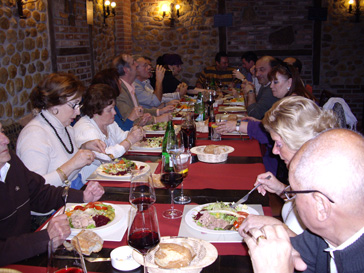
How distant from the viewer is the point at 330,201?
935mm

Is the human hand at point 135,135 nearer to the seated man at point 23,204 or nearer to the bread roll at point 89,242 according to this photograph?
the seated man at point 23,204

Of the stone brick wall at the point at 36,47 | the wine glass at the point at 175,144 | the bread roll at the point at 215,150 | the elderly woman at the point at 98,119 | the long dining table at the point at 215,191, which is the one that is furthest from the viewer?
the stone brick wall at the point at 36,47

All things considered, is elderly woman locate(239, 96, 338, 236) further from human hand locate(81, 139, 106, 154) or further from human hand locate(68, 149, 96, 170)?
human hand locate(81, 139, 106, 154)

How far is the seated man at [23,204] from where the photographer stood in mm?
1254

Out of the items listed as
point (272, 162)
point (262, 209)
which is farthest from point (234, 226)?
point (272, 162)

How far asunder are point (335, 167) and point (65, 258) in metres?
0.75

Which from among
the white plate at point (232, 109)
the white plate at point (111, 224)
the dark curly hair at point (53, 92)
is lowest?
the white plate at point (111, 224)

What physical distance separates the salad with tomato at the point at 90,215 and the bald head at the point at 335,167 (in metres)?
0.78

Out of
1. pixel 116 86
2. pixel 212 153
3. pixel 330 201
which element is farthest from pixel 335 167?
pixel 116 86

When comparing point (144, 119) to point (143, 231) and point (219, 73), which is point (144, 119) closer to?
point (143, 231)

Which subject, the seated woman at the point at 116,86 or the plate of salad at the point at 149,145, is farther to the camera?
the seated woman at the point at 116,86

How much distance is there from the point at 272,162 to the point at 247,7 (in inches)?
196

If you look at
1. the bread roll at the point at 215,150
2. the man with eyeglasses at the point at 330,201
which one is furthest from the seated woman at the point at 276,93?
the man with eyeglasses at the point at 330,201

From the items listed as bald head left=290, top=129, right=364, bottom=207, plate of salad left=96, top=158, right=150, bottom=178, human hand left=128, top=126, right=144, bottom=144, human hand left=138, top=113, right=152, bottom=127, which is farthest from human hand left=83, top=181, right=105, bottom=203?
human hand left=138, top=113, right=152, bottom=127
